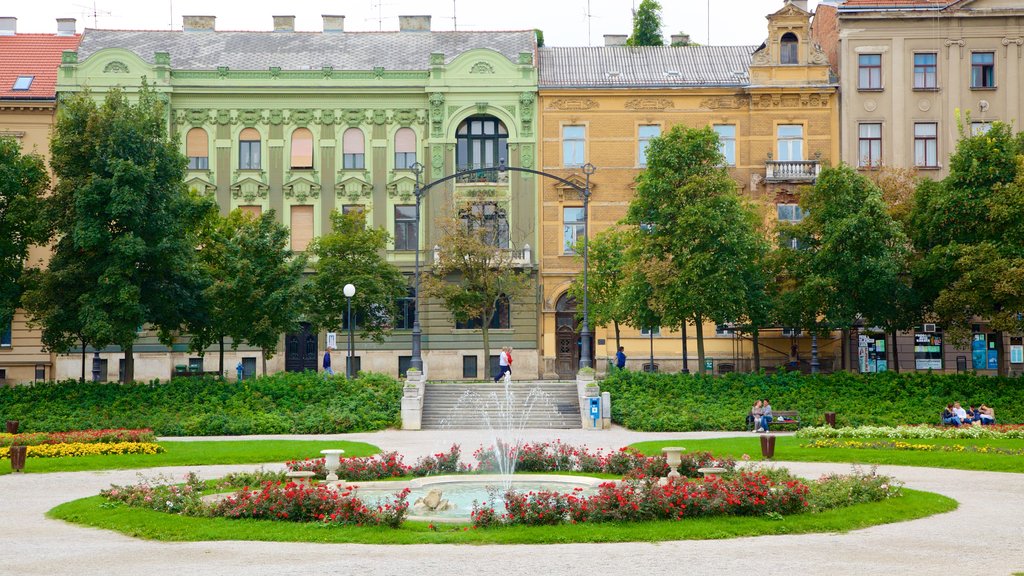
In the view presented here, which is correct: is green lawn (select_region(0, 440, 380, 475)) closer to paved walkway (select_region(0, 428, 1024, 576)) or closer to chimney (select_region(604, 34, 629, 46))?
paved walkway (select_region(0, 428, 1024, 576))

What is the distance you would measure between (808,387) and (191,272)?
2085cm

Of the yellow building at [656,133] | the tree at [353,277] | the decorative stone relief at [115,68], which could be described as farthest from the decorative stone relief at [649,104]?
the decorative stone relief at [115,68]

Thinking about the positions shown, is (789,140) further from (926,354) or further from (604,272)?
(604,272)

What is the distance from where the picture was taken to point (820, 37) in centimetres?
5756

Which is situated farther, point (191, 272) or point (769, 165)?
point (769, 165)

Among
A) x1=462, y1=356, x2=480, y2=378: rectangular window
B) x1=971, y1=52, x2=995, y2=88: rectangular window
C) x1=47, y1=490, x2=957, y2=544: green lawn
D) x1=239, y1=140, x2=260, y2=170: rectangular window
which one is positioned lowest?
x1=47, y1=490, x2=957, y2=544: green lawn

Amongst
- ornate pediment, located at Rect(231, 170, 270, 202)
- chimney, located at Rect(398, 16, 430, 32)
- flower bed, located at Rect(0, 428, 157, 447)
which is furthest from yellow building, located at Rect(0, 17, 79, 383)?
flower bed, located at Rect(0, 428, 157, 447)

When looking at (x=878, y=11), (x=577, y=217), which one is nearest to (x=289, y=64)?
(x=577, y=217)

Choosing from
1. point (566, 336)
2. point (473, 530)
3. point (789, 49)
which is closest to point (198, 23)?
point (566, 336)

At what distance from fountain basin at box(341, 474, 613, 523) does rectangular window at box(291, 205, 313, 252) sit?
32.8 meters

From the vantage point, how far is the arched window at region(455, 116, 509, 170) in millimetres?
54625

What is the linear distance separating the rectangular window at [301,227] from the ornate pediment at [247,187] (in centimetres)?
165

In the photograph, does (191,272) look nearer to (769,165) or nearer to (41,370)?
(41,370)

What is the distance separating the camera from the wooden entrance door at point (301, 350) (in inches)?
2115
